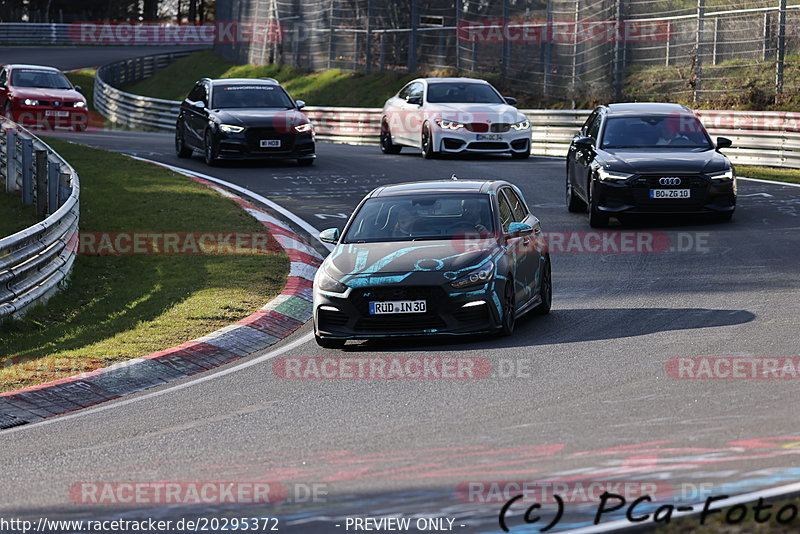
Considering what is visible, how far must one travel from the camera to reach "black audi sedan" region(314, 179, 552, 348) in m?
11.5

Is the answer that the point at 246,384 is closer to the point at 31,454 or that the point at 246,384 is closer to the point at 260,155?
the point at 31,454

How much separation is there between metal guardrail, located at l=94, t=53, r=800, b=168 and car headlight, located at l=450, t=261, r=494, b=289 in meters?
16.2

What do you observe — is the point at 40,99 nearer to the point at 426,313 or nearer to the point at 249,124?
the point at 249,124

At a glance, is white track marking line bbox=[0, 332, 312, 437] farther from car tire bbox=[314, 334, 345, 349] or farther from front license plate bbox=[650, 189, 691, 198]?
front license plate bbox=[650, 189, 691, 198]

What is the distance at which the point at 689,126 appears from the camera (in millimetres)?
19578

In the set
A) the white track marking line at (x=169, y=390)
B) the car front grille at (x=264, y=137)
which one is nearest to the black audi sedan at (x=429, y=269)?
the white track marking line at (x=169, y=390)

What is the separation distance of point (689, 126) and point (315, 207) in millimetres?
5871

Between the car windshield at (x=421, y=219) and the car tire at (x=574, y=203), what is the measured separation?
7.67 m

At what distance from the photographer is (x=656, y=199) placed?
18.3m

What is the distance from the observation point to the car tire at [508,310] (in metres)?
11.8

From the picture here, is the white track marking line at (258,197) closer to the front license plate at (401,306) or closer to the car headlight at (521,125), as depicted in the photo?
the car headlight at (521,125)

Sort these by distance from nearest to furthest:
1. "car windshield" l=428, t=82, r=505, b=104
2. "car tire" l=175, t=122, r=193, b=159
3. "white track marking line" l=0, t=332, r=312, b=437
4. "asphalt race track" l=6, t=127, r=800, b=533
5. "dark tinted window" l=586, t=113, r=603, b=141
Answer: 1. "asphalt race track" l=6, t=127, r=800, b=533
2. "white track marking line" l=0, t=332, r=312, b=437
3. "dark tinted window" l=586, t=113, r=603, b=141
4. "car windshield" l=428, t=82, r=505, b=104
5. "car tire" l=175, t=122, r=193, b=159

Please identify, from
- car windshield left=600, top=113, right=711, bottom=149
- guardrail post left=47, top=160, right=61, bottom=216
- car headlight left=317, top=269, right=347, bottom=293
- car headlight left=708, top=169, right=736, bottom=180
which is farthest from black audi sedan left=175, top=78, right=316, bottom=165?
car headlight left=317, top=269, right=347, bottom=293

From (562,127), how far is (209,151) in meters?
9.06
